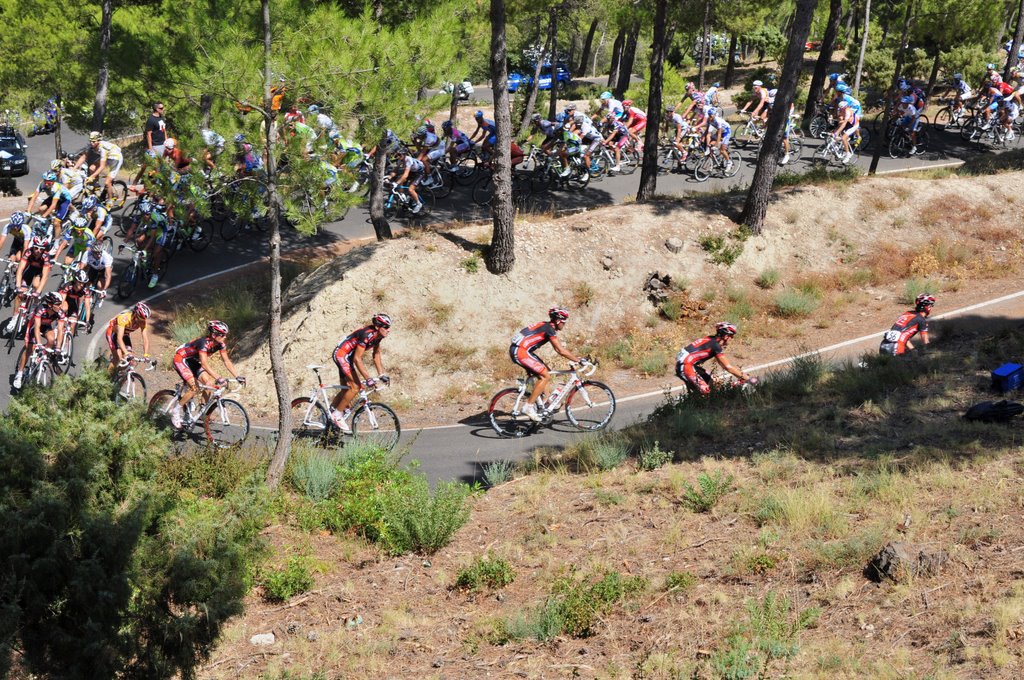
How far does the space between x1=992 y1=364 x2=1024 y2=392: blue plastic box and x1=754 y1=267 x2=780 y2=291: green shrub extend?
843 cm

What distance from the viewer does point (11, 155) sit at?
106ft

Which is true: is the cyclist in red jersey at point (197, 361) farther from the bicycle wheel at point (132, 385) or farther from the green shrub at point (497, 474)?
the green shrub at point (497, 474)

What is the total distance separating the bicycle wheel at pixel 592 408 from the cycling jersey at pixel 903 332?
4.62m

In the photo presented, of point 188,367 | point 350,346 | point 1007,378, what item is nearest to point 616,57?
point 350,346

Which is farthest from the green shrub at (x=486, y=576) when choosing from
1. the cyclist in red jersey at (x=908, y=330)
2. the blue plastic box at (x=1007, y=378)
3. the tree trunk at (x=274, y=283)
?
the cyclist in red jersey at (x=908, y=330)

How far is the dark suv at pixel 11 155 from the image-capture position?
32.2 meters

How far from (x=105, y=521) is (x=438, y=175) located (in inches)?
801

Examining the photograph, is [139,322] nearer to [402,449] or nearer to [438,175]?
[402,449]

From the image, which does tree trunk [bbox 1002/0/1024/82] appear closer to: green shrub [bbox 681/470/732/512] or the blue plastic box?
the blue plastic box

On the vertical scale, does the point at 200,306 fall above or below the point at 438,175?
below

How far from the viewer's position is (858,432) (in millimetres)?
12586

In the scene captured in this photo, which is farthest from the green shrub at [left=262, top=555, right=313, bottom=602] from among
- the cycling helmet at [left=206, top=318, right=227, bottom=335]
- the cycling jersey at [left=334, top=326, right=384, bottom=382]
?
the cycling helmet at [left=206, top=318, right=227, bottom=335]

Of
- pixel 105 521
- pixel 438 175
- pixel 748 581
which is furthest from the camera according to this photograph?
pixel 438 175

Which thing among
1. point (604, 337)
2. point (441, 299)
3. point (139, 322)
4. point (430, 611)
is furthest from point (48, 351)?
point (604, 337)
